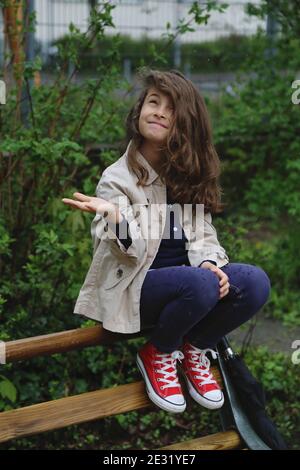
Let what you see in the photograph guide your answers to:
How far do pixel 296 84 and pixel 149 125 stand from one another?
2228 millimetres

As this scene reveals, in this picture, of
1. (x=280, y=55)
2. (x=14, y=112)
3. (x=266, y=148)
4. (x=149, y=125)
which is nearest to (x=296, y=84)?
(x=280, y=55)

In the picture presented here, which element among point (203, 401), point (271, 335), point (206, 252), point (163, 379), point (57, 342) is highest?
point (206, 252)

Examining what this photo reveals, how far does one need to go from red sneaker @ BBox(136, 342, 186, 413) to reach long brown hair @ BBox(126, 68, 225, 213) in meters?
0.59

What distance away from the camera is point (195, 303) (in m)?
2.99

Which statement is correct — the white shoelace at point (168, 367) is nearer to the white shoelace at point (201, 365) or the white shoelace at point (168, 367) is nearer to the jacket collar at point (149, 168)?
the white shoelace at point (201, 365)

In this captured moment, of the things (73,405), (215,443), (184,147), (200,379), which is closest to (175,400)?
(200,379)

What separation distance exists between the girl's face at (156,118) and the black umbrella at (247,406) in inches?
36.3

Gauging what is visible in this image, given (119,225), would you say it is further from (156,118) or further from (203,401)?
(203,401)

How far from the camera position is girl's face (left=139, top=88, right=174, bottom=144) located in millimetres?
3170

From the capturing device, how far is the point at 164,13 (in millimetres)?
6676

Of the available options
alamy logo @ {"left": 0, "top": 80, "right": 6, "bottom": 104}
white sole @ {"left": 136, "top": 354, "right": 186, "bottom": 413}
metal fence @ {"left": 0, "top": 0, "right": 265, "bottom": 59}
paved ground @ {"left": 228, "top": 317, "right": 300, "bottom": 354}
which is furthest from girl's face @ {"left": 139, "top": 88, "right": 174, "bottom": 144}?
metal fence @ {"left": 0, "top": 0, "right": 265, "bottom": 59}

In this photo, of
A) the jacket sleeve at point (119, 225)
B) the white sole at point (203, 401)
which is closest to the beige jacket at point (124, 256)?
the jacket sleeve at point (119, 225)

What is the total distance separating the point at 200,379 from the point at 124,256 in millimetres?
596

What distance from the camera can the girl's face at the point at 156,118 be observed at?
3.17 meters
